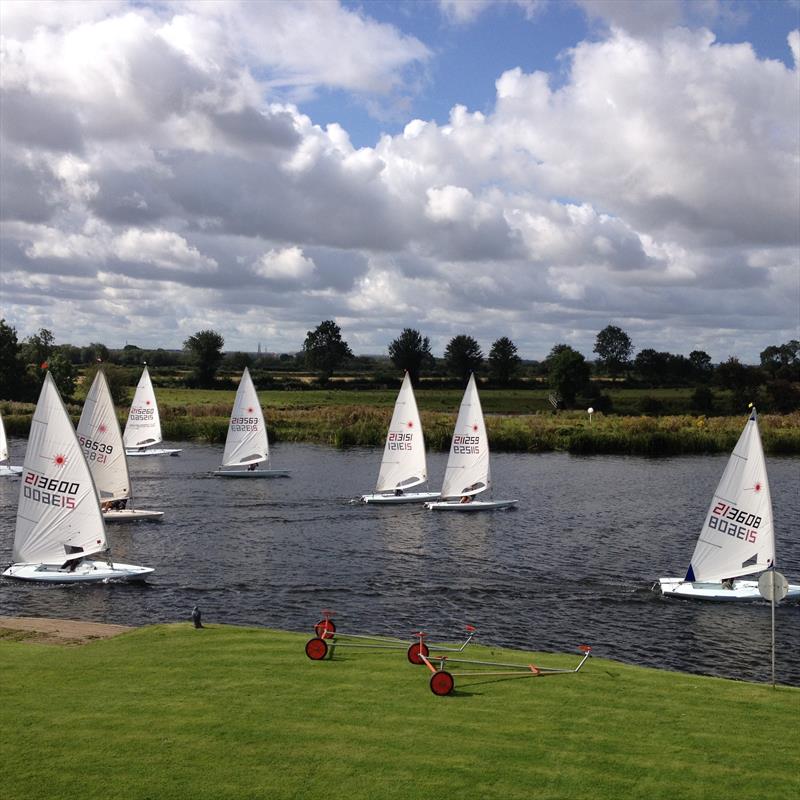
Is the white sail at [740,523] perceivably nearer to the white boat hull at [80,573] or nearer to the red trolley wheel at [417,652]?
the red trolley wheel at [417,652]

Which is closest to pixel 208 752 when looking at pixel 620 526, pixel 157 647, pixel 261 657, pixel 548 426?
pixel 261 657

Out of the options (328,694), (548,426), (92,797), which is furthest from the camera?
(548,426)

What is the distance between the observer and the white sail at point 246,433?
86.7m

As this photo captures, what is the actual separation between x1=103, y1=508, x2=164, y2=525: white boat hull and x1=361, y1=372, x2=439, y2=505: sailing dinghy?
57.8 feet

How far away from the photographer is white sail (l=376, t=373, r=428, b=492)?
72.9m

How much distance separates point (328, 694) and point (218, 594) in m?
21.7

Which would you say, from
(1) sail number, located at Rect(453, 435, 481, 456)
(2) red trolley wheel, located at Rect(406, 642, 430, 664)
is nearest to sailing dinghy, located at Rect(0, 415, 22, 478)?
(1) sail number, located at Rect(453, 435, 481, 456)

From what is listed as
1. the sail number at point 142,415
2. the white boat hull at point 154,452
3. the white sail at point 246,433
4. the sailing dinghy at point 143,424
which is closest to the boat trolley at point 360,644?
the white sail at point 246,433

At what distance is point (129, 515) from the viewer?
62.8 m

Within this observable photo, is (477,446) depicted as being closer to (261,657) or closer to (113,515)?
(113,515)

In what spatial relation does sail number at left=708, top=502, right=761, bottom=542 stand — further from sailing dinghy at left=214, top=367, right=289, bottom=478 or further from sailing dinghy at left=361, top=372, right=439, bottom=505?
sailing dinghy at left=214, top=367, right=289, bottom=478

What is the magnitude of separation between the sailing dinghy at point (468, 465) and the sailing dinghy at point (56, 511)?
3027 centimetres

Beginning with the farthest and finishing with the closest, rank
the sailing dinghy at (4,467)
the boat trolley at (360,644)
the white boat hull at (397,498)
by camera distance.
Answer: the sailing dinghy at (4,467)
the white boat hull at (397,498)
the boat trolley at (360,644)

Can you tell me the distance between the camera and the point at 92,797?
59.0 ft
